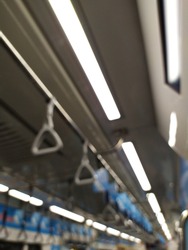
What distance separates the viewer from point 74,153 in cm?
278

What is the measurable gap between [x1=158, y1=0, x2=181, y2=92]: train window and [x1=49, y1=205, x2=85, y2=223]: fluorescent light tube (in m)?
4.15

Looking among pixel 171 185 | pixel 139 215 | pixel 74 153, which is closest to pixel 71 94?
pixel 74 153

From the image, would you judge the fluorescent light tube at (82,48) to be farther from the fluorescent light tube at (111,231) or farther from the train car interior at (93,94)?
the fluorescent light tube at (111,231)

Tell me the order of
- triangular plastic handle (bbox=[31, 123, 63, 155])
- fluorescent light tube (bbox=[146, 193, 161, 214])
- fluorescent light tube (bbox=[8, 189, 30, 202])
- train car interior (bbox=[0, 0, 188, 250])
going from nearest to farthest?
train car interior (bbox=[0, 0, 188, 250]) → triangular plastic handle (bbox=[31, 123, 63, 155]) → fluorescent light tube (bbox=[8, 189, 30, 202]) → fluorescent light tube (bbox=[146, 193, 161, 214])

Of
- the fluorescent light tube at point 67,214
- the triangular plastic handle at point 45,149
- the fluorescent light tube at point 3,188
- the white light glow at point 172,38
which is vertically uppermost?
the fluorescent light tube at point 67,214

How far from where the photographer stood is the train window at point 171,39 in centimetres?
109

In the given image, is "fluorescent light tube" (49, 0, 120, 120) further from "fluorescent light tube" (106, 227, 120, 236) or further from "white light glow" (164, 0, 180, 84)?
"fluorescent light tube" (106, 227, 120, 236)

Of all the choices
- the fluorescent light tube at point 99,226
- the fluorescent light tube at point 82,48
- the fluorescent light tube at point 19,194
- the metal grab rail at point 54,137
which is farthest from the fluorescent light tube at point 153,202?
the metal grab rail at point 54,137

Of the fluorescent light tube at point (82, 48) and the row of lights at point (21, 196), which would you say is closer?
the fluorescent light tube at point (82, 48)

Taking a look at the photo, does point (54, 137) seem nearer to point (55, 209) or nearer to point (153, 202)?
point (55, 209)

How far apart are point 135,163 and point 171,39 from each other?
217 centimetres

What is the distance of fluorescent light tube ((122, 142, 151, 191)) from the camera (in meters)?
2.83

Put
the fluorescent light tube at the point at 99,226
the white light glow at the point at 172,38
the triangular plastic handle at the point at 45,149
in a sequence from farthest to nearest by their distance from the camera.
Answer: the fluorescent light tube at the point at 99,226 → the triangular plastic handle at the point at 45,149 → the white light glow at the point at 172,38

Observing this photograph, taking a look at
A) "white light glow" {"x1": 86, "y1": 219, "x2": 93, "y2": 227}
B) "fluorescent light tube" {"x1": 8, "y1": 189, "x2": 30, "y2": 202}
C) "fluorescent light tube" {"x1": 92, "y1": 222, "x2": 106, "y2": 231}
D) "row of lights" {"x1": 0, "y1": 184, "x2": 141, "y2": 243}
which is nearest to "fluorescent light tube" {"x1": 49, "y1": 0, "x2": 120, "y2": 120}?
"row of lights" {"x1": 0, "y1": 184, "x2": 141, "y2": 243}
